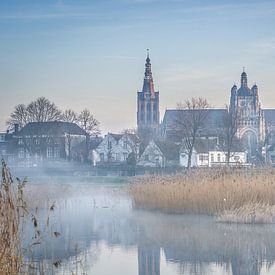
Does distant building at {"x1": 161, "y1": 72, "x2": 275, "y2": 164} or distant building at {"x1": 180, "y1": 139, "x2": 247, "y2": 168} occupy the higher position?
distant building at {"x1": 161, "y1": 72, "x2": 275, "y2": 164}

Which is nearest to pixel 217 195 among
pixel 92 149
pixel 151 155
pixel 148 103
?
pixel 151 155

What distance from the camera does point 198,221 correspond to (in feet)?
58.9

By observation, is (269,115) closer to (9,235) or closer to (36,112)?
(36,112)

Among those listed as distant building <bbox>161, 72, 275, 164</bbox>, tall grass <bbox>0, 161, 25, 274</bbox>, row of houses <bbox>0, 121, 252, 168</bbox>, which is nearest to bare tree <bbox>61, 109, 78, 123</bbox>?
row of houses <bbox>0, 121, 252, 168</bbox>

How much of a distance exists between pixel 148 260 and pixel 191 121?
156 feet

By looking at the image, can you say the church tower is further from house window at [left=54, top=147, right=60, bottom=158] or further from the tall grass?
the tall grass

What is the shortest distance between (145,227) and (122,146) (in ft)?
229

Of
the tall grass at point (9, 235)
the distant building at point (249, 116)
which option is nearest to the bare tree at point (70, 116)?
the distant building at point (249, 116)

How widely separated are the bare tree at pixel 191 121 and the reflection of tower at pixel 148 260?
4323cm

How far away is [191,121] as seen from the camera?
6006 centimetres

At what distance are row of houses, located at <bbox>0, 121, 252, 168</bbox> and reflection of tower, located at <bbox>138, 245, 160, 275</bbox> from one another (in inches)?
1472

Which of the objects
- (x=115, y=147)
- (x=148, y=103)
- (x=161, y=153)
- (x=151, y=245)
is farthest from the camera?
(x=148, y=103)

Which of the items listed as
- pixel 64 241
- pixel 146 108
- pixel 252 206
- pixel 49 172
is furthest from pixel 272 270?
pixel 146 108

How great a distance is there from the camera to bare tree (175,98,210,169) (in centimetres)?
5938
